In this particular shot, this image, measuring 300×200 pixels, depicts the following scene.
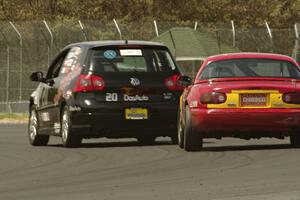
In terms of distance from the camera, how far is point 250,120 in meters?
17.5

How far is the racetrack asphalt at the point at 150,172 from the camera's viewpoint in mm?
11985

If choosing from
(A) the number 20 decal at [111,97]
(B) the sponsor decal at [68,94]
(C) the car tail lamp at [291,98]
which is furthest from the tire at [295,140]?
(B) the sponsor decal at [68,94]

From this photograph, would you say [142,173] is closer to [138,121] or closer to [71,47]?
[138,121]

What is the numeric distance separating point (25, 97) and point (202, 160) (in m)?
27.3

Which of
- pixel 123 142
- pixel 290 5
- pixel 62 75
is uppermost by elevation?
pixel 62 75

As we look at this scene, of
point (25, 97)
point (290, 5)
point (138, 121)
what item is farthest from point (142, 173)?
point (290, 5)

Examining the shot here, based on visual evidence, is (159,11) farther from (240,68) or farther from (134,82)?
(240,68)

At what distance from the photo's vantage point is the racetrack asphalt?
1199 cm

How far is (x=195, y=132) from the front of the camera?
17.8 m

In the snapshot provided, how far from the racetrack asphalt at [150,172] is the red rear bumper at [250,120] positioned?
33 cm

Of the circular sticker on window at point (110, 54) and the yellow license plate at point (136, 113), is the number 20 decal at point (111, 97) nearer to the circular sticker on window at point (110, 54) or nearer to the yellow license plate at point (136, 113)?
the yellow license plate at point (136, 113)

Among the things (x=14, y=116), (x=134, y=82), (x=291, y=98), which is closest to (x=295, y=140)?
(x=291, y=98)

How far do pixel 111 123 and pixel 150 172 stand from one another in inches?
194

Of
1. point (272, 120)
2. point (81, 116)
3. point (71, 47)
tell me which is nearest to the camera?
point (272, 120)
